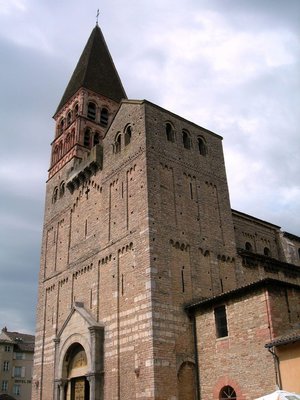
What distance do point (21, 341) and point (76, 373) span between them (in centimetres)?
4082

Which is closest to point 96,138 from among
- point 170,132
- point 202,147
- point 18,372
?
point 170,132

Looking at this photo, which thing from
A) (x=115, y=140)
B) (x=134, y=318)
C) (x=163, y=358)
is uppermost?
(x=115, y=140)

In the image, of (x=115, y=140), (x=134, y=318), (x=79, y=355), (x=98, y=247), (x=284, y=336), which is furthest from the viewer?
(x=115, y=140)

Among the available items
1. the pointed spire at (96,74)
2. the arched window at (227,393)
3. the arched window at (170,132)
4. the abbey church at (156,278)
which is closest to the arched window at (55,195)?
the abbey church at (156,278)

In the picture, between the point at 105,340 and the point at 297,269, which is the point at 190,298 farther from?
the point at 297,269

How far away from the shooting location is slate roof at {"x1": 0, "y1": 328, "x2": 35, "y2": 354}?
55.9m

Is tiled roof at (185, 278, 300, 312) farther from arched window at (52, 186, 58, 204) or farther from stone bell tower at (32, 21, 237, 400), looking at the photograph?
arched window at (52, 186, 58, 204)

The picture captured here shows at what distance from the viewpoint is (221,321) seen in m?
18.1

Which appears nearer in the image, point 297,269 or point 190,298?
point 190,298

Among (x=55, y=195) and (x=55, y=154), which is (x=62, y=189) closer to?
(x=55, y=195)

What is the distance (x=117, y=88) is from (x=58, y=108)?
206 inches

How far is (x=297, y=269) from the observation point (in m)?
26.0

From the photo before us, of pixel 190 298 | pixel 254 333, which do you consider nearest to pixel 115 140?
pixel 190 298

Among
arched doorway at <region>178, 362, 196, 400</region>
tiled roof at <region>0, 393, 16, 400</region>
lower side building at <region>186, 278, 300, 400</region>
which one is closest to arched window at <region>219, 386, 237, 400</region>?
lower side building at <region>186, 278, 300, 400</region>
